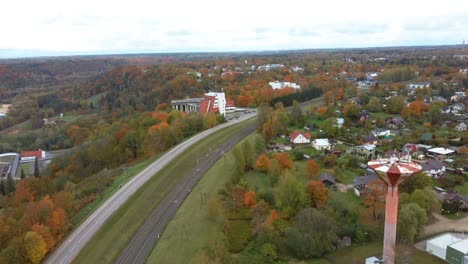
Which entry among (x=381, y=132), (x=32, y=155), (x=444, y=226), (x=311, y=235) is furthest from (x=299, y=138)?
(x=32, y=155)

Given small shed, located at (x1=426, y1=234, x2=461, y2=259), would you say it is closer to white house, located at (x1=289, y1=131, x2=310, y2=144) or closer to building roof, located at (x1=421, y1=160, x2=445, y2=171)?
building roof, located at (x1=421, y1=160, x2=445, y2=171)

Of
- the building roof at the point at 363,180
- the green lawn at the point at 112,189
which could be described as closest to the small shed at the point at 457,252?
the building roof at the point at 363,180

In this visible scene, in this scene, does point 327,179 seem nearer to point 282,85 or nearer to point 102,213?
point 102,213

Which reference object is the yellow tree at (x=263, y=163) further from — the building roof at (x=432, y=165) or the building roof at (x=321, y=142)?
the building roof at (x=432, y=165)

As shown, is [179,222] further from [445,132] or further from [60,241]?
[445,132]

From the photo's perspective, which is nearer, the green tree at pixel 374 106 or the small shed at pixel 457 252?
the small shed at pixel 457 252

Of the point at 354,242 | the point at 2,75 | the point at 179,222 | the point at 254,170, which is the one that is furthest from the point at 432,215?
the point at 2,75
